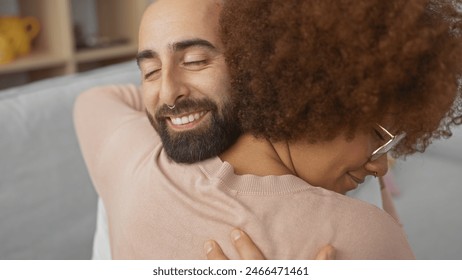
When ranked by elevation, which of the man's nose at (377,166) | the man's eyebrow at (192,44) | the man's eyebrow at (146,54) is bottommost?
the man's nose at (377,166)

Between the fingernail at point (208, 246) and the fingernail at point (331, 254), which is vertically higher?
the fingernail at point (331, 254)

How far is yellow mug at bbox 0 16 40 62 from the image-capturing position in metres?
1.85

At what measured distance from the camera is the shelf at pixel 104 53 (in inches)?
82.7

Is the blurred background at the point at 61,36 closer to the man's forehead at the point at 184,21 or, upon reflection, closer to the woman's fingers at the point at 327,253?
the man's forehead at the point at 184,21

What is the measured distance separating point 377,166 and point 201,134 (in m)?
0.25

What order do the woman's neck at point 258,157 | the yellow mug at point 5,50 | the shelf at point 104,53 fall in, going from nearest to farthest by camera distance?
the woman's neck at point 258,157 < the yellow mug at point 5,50 < the shelf at point 104,53

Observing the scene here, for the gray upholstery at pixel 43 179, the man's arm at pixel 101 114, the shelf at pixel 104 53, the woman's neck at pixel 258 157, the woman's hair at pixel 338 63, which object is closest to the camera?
the woman's hair at pixel 338 63

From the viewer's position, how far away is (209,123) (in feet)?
2.17

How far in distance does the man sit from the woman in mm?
25

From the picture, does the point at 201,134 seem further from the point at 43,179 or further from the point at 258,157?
the point at 43,179

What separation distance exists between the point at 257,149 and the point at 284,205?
90 mm

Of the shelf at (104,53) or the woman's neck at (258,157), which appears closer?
the woman's neck at (258,157)

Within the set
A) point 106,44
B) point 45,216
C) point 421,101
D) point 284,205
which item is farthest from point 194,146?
point 106,44

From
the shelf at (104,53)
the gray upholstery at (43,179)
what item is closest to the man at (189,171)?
the gray upholstery at (43,179)
